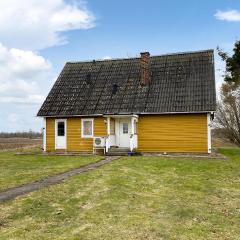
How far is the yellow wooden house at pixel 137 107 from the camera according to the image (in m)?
26.7

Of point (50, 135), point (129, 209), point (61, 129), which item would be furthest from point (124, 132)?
point (129, 209)

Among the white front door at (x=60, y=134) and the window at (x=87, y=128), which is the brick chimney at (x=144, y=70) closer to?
the window at (x=87, y=128)

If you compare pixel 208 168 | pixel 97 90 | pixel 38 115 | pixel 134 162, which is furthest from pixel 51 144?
pixel 208 168

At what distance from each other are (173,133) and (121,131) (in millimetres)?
3984

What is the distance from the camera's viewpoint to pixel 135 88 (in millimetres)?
29234

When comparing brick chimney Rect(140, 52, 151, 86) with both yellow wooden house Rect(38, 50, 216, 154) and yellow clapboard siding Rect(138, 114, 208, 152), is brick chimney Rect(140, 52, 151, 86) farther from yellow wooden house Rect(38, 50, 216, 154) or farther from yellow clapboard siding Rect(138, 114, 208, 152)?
yellow clapboard siding Rect(138, 114, 208, 152)

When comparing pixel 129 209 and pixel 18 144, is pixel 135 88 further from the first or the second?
pixel 18 144

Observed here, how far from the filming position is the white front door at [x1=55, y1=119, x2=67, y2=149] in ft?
96.1

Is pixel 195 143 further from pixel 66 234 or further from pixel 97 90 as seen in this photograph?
pixel 66 234

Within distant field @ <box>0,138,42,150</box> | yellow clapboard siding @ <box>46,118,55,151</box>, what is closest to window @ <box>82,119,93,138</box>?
yellow clapboard siding @ <box>46,118,55,151</box>

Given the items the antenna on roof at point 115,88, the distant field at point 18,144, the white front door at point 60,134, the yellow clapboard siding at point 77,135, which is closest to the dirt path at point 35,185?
the yellow clapboard siding at point 77,135

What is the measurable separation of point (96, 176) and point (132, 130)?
11.6 meters

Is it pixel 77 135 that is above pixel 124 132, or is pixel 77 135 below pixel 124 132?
below

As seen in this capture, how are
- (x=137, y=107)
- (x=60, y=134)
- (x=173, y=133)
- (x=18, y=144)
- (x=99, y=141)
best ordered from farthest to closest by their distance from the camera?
(x=18, y=144), (x=60, y=134), (x=137, y=107), (x=99, y=141), (x=173, y=133)
